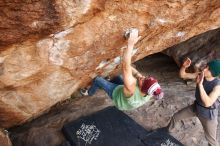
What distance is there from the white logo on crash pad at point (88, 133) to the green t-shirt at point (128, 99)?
4.08 ft

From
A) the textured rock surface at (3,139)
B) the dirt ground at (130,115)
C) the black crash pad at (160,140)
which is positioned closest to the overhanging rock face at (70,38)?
the textured rock surface at (3,139)

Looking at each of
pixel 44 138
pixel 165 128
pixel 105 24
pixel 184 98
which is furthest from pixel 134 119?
pixel 105 24

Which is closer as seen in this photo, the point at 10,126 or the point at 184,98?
the point at 10,126

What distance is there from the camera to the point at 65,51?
4.50 meters

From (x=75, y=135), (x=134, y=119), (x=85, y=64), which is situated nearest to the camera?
(x=85, y=64)

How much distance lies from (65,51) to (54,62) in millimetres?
248

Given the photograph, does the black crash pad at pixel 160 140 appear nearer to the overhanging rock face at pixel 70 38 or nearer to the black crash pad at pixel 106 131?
the black crash pad at pixel 106 131

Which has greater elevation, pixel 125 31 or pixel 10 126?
pixel 125 31

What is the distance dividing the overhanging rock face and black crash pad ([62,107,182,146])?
0.75 metres

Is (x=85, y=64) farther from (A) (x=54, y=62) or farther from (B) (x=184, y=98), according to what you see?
(B) (x=184, y=98)

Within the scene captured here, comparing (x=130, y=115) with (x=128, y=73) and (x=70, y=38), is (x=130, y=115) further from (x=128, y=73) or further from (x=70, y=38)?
(x=70, y=38)

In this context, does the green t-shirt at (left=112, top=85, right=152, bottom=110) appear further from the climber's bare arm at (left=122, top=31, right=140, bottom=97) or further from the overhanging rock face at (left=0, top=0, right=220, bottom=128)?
the overhanging rock face at (left=0, top=0, right=220, bottom=128)

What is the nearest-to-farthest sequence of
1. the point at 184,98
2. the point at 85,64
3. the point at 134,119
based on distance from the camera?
the point at 85,64 → the point at 134,119 → the point at 184,98

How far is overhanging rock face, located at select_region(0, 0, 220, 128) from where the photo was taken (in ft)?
12.6
